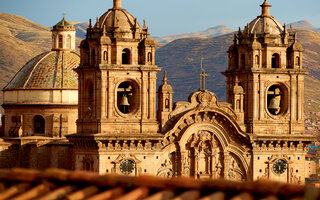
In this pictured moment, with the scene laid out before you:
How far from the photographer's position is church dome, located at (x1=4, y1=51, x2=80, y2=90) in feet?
215

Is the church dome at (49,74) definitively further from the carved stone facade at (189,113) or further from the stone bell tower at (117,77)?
the stone bell tower at (117,77)

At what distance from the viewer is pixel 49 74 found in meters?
65.9

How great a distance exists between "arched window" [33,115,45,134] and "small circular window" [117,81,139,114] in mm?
12101

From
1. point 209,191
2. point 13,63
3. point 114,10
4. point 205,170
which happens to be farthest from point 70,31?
point 13,63

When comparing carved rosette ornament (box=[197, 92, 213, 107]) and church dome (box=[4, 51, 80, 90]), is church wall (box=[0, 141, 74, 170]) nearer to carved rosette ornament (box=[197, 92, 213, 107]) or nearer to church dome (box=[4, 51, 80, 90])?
church dome (box=[4, 51, 80, 90])

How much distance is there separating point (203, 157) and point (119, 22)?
939 centimetres

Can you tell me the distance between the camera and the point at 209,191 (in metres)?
19.2

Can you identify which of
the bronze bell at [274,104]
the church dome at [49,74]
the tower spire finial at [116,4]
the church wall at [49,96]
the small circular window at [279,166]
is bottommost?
→ the small circular window at [279,166]

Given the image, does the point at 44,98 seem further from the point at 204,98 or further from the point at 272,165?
the point at 272,165

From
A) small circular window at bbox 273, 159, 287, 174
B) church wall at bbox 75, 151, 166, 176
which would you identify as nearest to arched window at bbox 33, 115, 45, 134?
church wall at bbox 75, 151, 166, 176

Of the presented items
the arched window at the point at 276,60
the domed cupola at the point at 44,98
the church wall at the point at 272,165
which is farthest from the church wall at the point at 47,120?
the arched window at the point at 276,60

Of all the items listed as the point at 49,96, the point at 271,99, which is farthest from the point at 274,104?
the point at 49,96

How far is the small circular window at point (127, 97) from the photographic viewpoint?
53.2m

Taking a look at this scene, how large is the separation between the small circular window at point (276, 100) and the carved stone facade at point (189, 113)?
0.20 feet
